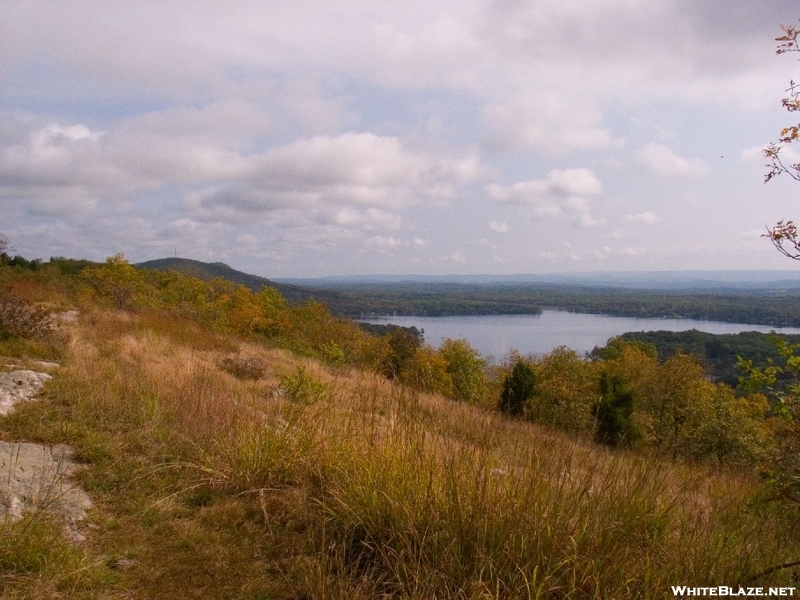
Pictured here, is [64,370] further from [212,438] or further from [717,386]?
[717,386]

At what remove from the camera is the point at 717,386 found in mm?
35844

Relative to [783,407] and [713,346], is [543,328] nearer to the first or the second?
[713,346]

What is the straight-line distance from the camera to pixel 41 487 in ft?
9.80

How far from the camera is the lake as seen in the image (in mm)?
68500

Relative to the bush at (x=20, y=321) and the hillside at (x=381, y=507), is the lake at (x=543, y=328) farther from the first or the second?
the hillside at (x=381, y=507)

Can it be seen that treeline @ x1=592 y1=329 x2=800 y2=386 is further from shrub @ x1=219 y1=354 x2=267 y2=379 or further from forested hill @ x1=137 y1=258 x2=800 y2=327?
shrub @ x1=219 y1=354 x2=267 y2=379

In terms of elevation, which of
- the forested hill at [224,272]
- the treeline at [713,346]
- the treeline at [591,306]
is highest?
the forested hill at [224,272]

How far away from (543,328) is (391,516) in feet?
323

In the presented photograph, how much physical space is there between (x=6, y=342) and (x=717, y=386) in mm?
40853

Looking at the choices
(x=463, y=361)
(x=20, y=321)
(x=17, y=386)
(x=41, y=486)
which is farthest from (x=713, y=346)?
(x=41, y=486)

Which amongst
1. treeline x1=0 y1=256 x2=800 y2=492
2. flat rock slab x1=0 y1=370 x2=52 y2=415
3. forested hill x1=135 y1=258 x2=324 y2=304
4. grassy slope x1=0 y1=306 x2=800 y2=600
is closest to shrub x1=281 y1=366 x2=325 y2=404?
grassy slope x1=0 y1=306 x2=800 y2=600

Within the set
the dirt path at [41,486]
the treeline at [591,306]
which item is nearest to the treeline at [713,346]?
the treeline at [591,306]

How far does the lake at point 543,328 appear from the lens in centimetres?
6850

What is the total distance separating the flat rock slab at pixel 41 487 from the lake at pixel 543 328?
191 feet
